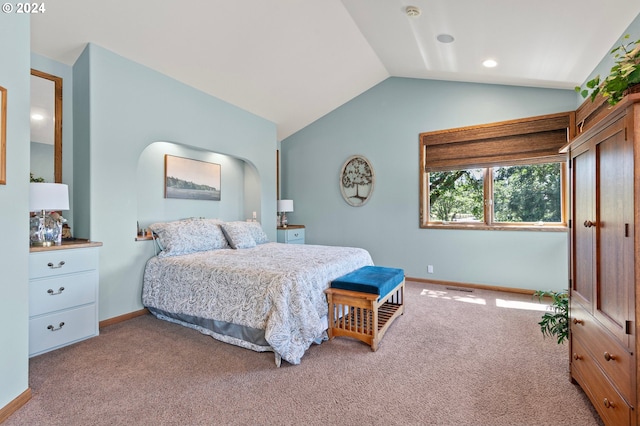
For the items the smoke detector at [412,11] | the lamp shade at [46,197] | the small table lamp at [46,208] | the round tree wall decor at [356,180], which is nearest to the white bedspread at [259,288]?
the small table lamp at [46,208]

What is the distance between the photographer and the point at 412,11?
9.33 feet

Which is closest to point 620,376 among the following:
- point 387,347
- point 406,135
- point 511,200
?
point 387,347

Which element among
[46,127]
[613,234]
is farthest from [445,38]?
[46,127]

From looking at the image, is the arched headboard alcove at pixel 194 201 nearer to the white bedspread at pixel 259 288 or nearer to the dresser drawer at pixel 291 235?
the dresser drawer at pixel 291 235

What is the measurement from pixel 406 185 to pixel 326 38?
8.01ft

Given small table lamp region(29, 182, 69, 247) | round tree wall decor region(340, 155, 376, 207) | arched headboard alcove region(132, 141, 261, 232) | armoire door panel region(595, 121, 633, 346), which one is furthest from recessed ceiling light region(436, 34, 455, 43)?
small table lamp region(29, 182, 69, 247)

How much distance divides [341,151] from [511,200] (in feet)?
9.07

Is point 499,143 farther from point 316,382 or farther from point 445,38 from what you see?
point 316,382

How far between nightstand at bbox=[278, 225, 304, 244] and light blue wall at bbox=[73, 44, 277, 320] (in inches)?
69.1

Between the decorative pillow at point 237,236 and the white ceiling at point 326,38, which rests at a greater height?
the white ceiling at point 326,38

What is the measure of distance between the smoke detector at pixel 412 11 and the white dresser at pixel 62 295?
3505 millimetres

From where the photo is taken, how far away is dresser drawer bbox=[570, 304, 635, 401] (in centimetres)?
128

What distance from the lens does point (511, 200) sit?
14.1 feet

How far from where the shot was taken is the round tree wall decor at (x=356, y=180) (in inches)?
207
